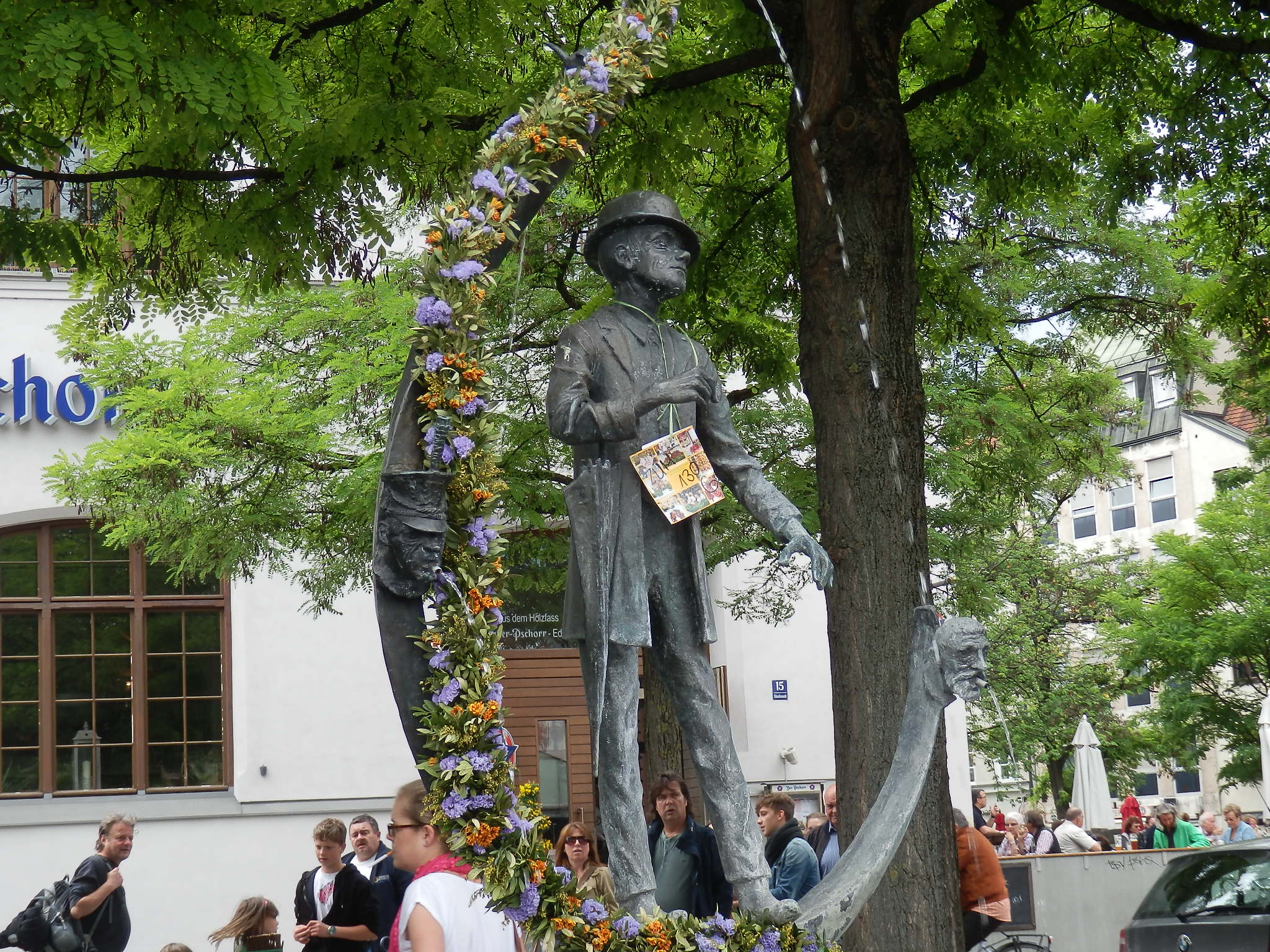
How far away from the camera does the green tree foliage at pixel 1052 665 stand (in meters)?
37.2

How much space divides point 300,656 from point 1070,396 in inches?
348

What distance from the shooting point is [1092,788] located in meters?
22.2

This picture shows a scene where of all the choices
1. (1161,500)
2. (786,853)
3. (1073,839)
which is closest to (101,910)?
(786,853)

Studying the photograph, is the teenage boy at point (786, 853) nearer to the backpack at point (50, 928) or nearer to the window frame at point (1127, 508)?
the backpack at point (50, 928)

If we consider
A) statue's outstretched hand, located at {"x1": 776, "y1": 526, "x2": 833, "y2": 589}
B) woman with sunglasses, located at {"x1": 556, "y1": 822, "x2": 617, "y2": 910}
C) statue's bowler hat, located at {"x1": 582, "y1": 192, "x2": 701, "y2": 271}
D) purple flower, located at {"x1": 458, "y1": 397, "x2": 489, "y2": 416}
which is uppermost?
statue's bowler hat, located at {"x1": 582, "y1": 192, "x2": 701, "y2": 271}

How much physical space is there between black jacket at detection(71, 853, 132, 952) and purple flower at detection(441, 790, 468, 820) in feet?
17.5

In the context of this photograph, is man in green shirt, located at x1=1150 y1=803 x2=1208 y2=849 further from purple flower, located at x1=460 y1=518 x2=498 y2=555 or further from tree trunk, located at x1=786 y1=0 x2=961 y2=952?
purple flower, located at x1=460 y1=518 x2=498 y2=555

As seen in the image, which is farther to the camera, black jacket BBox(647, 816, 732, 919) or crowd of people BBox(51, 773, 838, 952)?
black jacket BBox(647, 816, 732, 919)

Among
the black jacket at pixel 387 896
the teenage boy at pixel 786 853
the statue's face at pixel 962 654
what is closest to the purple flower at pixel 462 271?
the statue's face at pixel 962 654

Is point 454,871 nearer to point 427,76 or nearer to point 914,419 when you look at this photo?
point 914,419

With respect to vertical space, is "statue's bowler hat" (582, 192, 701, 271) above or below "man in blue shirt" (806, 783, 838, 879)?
above

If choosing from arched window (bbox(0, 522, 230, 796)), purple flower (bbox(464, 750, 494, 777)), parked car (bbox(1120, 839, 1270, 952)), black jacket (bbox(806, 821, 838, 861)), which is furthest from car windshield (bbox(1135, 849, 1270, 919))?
arched window (bbox(0, 522, 230, 796))

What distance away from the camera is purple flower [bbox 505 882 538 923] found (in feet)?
14.8

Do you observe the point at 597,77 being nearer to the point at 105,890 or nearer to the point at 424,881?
the point at 424,881
